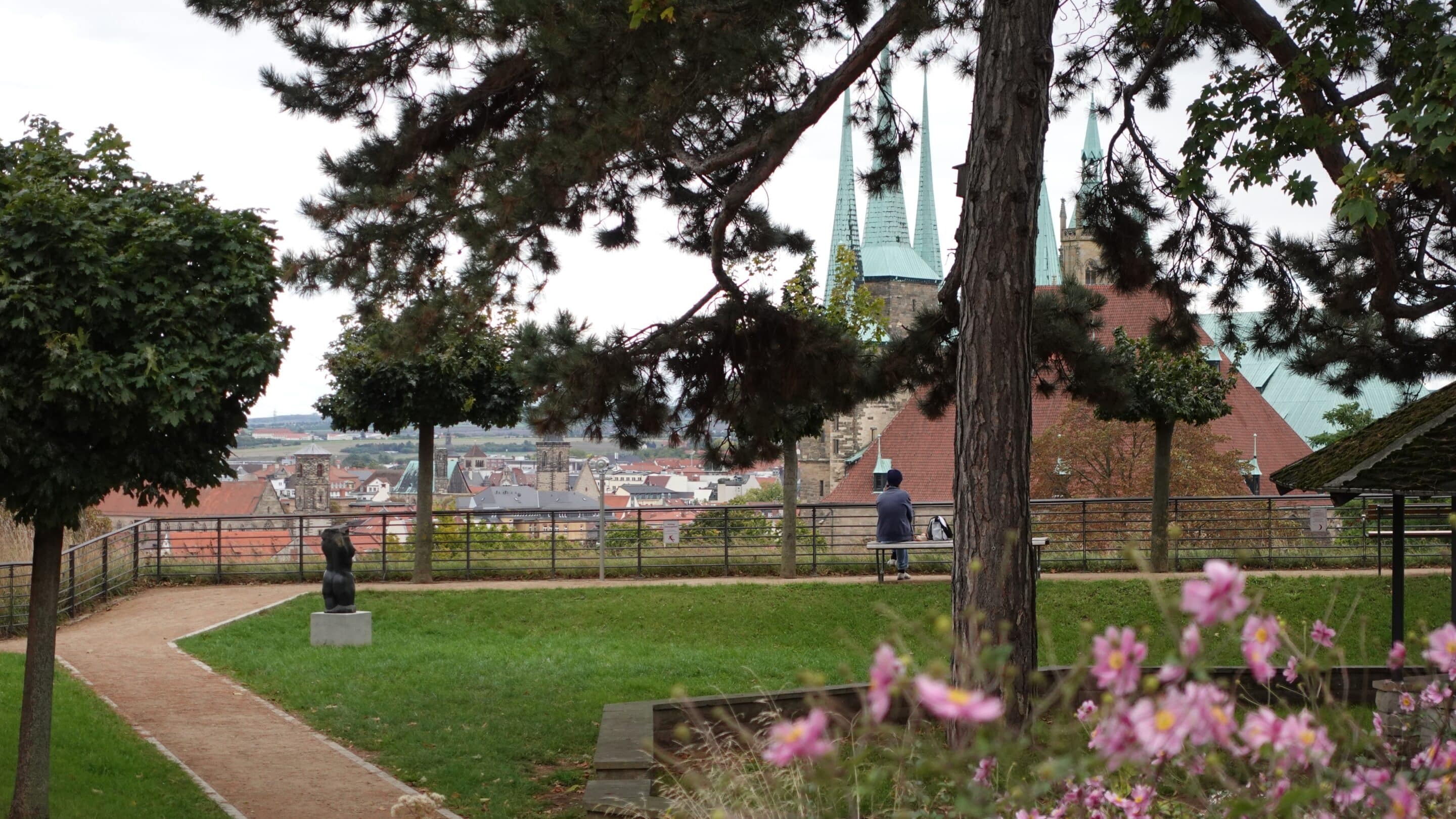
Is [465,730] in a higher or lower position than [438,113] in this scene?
lower

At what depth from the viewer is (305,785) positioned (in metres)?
7.25

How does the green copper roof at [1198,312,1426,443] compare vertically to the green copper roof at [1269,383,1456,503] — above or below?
above

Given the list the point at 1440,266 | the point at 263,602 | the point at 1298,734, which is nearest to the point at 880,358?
the point at 1440,266

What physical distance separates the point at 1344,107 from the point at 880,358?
3.54 m

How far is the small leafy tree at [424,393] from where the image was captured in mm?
16047

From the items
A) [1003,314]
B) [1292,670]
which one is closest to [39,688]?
[1003,314]

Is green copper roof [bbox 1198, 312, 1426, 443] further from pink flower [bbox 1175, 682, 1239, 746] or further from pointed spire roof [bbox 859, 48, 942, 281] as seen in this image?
pink flower [bbox 1175, 682, 1239, 746]

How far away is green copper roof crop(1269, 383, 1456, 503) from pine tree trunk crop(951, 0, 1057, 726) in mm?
2254

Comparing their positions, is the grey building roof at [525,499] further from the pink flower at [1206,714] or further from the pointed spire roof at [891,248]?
the pink flower at [1206,714]

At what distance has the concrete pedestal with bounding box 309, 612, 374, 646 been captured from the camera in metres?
12.3

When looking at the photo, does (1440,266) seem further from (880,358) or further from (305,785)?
(305,785)

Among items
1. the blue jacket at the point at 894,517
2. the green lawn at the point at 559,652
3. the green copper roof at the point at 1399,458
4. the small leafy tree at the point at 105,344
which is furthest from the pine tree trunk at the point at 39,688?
the blue jacket at the point at 894,517

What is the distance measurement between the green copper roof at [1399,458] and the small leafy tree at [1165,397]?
7497mm

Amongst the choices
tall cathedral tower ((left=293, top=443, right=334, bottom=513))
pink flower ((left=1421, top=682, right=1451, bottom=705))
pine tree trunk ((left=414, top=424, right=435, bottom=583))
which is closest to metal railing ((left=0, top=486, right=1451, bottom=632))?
pine tree trunk ((left=414, top=424, right=435, bottom=583))
